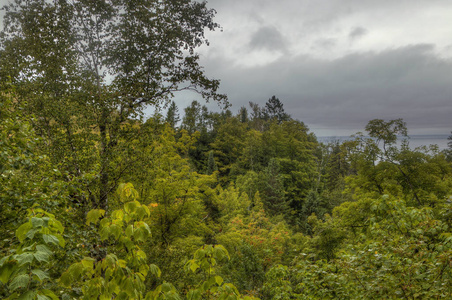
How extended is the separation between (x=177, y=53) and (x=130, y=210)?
7580mm

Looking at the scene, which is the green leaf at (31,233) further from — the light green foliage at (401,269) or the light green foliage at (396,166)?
the light green foliage at (396,166)

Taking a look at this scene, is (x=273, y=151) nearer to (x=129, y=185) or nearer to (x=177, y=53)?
(x=177, y=53)

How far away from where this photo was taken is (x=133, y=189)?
2.32 meters

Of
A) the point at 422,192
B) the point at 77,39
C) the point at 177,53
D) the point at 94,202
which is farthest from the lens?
the point at 422,192

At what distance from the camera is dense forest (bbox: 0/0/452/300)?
2.12 meters

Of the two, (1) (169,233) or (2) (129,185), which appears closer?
(2) (129,185)

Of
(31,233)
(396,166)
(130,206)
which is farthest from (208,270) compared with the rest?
(396,166)

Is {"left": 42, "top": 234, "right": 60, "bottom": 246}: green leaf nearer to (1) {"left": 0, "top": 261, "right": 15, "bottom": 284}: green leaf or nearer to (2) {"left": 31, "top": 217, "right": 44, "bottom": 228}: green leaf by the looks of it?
(2) {"left": 31, "top": 217, "right": 44, "bottom": 228}: green leaf

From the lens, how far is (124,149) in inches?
281

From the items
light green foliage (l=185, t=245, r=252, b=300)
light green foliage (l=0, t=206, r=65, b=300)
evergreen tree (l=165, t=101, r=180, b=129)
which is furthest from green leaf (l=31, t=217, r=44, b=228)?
evergreen tree (l=165, t=101, r=180, b=129)

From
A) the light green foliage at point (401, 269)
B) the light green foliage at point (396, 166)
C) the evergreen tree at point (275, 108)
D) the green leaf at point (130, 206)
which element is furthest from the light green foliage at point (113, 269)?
the evergreen tree at point (275, 108)

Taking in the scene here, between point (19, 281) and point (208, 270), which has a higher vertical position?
point (19, 281)

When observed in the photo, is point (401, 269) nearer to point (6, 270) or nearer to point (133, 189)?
point (133, 189)

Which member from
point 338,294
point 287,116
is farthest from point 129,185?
point 287,116
